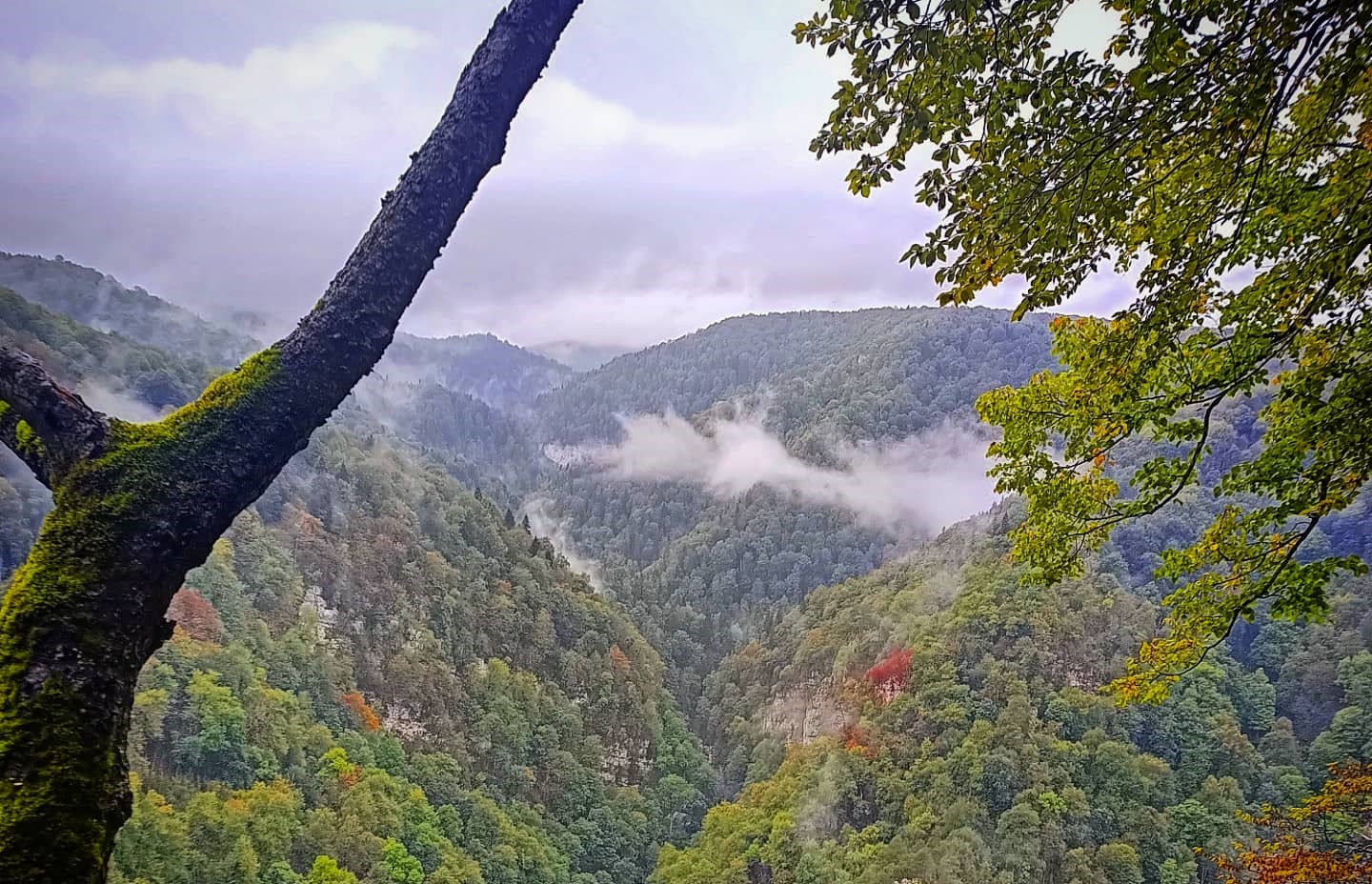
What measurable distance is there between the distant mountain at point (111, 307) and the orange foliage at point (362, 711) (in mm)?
86751

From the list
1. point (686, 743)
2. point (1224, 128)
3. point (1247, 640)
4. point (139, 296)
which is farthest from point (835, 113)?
point (139, 296)

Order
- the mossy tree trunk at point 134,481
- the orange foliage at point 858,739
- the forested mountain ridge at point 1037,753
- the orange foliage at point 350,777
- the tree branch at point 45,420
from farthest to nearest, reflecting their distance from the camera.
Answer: the orange foliage at point 858,739 → the orange foliage at point 350,777 → the forested mountain ridge at point 1037,753 → the tree branch at point 45,420 → the mossy tree trunk at point 134,481

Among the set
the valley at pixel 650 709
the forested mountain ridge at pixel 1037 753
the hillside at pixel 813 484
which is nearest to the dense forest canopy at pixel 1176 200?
the valley at pixel 650 709

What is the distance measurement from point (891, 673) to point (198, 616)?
5088 centimetres

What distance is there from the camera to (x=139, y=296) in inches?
5861

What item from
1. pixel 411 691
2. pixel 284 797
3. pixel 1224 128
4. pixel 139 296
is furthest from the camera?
pixel 139 296

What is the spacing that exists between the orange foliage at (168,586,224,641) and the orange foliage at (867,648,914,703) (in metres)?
48.4

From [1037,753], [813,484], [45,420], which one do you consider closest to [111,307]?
[813,484]

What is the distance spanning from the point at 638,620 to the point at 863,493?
227 ft

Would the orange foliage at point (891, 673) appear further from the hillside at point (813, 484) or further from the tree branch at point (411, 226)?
the tree branch at point (411, 226)

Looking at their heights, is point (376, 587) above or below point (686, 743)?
above

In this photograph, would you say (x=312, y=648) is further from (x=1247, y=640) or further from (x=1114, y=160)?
(x=1247, y=640)

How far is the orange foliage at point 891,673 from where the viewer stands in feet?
201

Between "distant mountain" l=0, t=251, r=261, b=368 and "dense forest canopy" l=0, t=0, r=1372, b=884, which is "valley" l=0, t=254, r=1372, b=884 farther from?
"distant mountain" l=0, t=251, r=261, b=368
